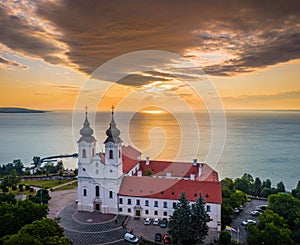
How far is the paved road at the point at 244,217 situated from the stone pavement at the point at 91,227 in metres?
12.4

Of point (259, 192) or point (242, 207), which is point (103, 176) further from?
point (259, 192)

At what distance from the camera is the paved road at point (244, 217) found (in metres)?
29.0

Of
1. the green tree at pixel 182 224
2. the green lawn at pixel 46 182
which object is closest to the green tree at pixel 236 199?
the green tree at pixel 182 224

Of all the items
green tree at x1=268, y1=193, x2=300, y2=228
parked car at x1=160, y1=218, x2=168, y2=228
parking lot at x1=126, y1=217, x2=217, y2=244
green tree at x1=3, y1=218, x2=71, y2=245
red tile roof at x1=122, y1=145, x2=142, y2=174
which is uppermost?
red tile roof at x1=122, y1=145, x2=142, y2=174

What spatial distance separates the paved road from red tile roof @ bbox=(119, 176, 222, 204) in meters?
4.00

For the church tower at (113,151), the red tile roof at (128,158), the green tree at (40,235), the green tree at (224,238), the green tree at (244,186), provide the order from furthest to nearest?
the green tree at (244,186) < the red tile roof at (128,158) < the church tower at (113,151) < the green tree at (224,238) < the green tree at (40,235)

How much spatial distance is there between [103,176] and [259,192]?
26788mm

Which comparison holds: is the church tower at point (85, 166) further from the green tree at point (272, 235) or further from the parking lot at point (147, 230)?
the green tree at point (272, 235)

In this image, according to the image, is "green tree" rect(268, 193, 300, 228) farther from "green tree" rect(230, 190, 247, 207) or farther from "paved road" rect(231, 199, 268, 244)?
"green tree" rect(230, 190, 247, 207)

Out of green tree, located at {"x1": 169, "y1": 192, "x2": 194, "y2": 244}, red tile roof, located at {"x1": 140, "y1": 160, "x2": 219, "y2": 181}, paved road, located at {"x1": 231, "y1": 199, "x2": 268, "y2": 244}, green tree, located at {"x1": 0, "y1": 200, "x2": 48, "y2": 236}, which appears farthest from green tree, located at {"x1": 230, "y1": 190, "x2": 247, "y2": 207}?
green tree, located at {"x1": 0, "y1": 200, "x2": 48, "y2": 236}

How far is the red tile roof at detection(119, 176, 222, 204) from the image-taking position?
30891 mm

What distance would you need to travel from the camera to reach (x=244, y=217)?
3338 centimetres

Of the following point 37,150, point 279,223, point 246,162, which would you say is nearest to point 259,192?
point 279,223

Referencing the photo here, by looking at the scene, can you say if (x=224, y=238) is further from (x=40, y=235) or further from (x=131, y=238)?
(x=40, y=235)
